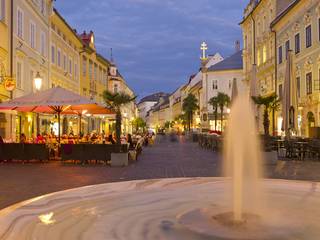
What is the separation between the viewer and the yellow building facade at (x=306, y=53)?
108 ft

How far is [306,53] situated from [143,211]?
30402 millimetres

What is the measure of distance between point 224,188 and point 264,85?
41.4 meters

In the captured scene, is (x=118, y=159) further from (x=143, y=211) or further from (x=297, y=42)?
(x=297, y=42)

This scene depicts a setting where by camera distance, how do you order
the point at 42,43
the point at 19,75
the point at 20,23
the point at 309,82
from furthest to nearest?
the point at 42,43 < the point at 309,82 < the point at 19,75 < the point at 20,23

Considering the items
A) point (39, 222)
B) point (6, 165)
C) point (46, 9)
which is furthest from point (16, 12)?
point (39, 222)

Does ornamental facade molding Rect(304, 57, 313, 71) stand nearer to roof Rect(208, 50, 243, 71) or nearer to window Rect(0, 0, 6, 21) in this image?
window Rect(0, 0, 6, 21)

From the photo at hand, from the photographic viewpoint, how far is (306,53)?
35500mm

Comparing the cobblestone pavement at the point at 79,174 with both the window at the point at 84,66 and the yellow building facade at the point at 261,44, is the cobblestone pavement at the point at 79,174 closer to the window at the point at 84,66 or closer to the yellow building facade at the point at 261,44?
the yellow building facade at the point at 261,44

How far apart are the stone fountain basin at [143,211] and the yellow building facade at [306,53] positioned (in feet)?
72.1

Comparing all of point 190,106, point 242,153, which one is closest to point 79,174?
point 242,153

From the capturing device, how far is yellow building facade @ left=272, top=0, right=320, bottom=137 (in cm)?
3290

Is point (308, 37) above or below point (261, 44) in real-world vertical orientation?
below

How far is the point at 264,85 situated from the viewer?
50375mm

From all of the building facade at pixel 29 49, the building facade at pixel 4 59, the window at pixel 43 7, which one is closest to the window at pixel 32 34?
the building facade at pixel 29 49
